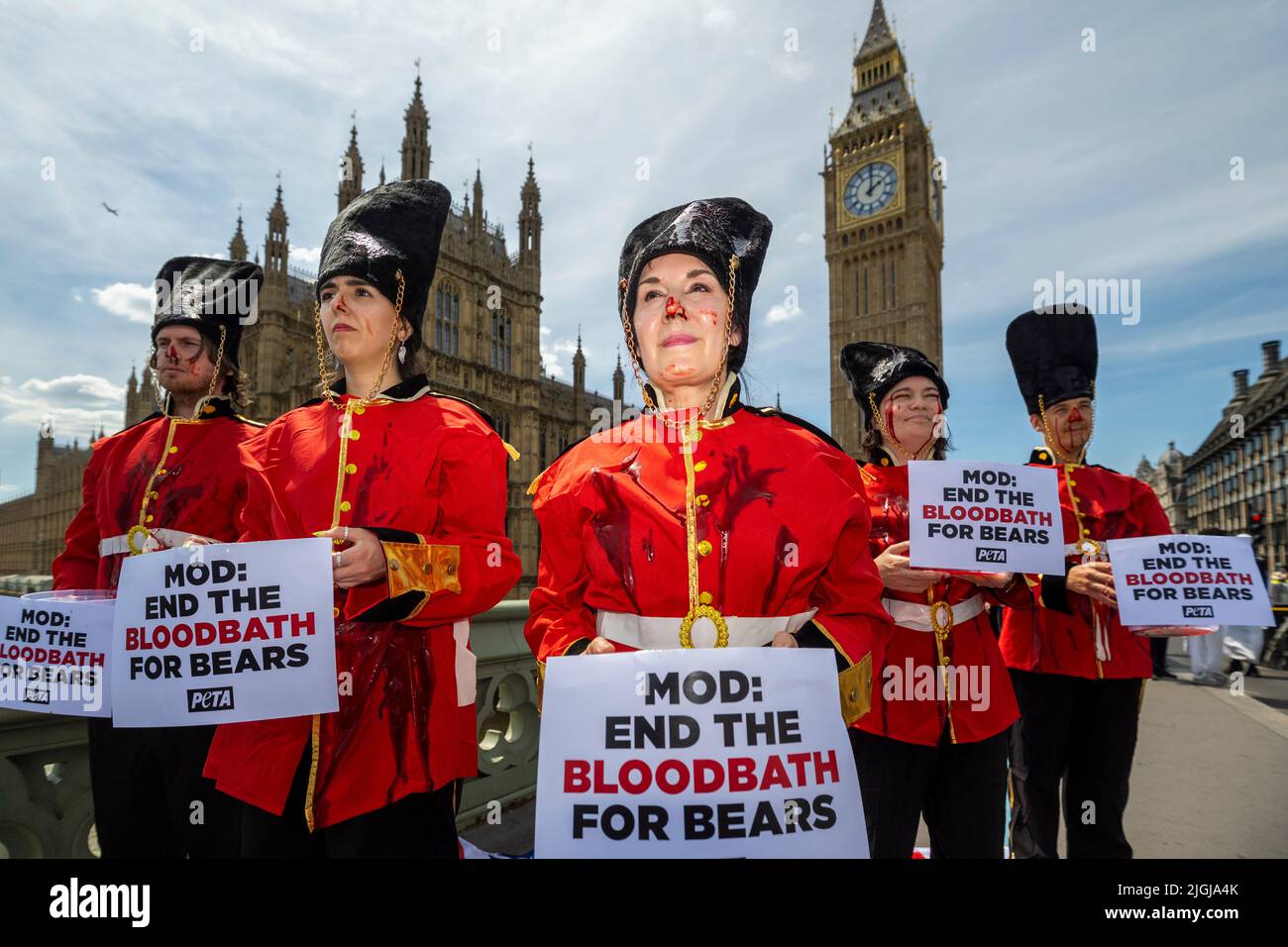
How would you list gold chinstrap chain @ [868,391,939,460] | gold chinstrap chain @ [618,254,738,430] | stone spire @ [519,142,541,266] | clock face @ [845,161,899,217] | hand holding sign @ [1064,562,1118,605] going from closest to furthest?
gold chinstrap chain @ [618,254,738,430], hand holding sign @ [1064,562,1118,605], gold chinstrap chain @ [868,391,939,460], stone spire @ [519,142,541,266], clock face @ [845,161,899,217]

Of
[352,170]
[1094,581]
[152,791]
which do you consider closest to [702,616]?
[1094,581]

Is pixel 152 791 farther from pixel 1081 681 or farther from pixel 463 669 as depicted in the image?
pixel 1081 681

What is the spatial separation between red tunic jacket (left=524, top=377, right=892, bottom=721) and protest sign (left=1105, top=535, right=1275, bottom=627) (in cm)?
156

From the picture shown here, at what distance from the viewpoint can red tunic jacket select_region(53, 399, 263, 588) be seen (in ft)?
8.70

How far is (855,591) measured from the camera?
1891mm

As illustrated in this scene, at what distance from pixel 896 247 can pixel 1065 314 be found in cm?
5443

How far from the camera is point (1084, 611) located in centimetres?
307

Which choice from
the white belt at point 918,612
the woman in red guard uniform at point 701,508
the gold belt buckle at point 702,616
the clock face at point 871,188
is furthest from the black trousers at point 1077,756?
the clock face at point 871,188

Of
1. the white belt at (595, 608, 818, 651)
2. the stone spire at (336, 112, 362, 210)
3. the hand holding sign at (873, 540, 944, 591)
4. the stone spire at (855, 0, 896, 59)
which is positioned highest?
the stone spire at (855, 0, 896, 59)

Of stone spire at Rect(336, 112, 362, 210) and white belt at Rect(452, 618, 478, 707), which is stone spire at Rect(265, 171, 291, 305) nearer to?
stone spire at Rect(336, 112, 362, 210)

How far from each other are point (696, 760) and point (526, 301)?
127 ft

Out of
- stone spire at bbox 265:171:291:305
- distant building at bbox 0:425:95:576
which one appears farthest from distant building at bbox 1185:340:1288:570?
distant building at bbox 0:425:95:576

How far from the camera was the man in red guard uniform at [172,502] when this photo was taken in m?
2.39
